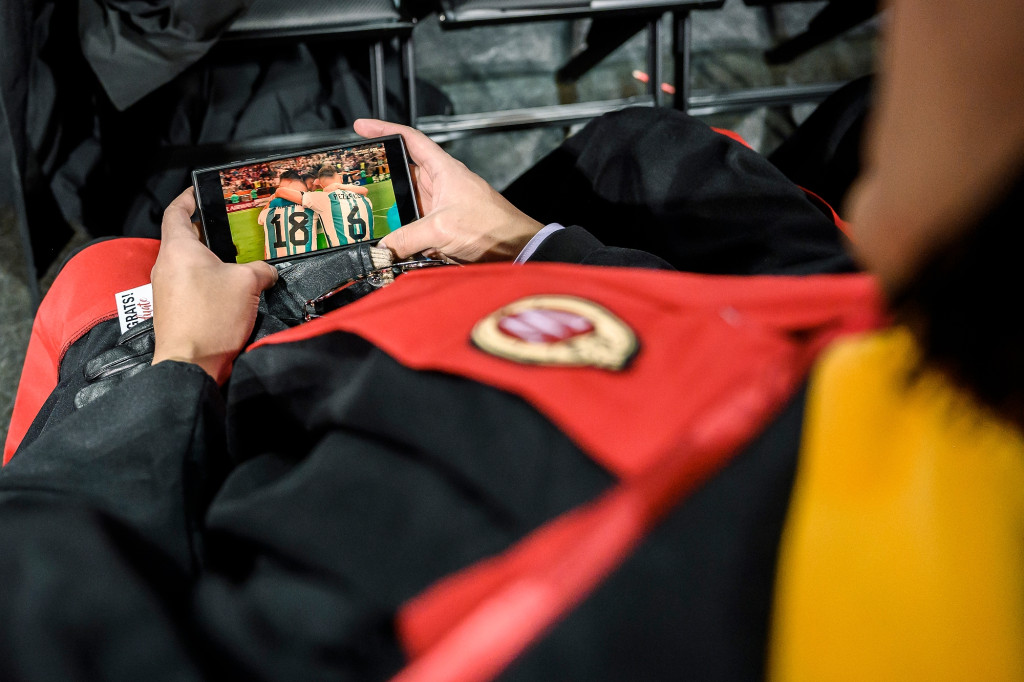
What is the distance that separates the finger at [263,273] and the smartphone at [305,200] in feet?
0.12

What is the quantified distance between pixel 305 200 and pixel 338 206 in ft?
0.12

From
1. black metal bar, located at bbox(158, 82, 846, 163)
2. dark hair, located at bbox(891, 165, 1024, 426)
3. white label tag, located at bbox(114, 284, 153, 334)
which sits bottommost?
white label tag, located at bbox(114, 284, 153, 334)

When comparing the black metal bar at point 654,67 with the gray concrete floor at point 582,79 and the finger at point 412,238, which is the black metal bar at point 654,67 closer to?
the gray concrete floor at point 582,79

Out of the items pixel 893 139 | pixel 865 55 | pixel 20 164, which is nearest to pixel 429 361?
pixel 893 139

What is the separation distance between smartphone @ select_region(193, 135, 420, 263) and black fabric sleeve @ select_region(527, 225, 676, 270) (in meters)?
0.17

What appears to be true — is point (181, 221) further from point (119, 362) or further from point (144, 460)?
point (144, 460)

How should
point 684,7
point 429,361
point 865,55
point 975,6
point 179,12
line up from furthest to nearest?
1. point 865,55
2. point 684,7
3. point 179,12
4. point 429,361
5. point 975,6

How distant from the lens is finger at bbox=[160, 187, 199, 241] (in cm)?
70

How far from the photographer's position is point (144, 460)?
469 millimetres

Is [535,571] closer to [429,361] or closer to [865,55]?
[429,361]

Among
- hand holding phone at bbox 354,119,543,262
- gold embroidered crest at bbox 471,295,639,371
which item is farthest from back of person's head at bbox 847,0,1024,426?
hand holding phone at bbox 354,119,543,262

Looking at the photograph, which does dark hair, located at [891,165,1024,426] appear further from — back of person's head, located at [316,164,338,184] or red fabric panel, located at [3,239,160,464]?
red fabric panel, located at [3,239,160,464]

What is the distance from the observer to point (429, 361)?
0.39m

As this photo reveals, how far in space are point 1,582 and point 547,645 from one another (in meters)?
0.32
